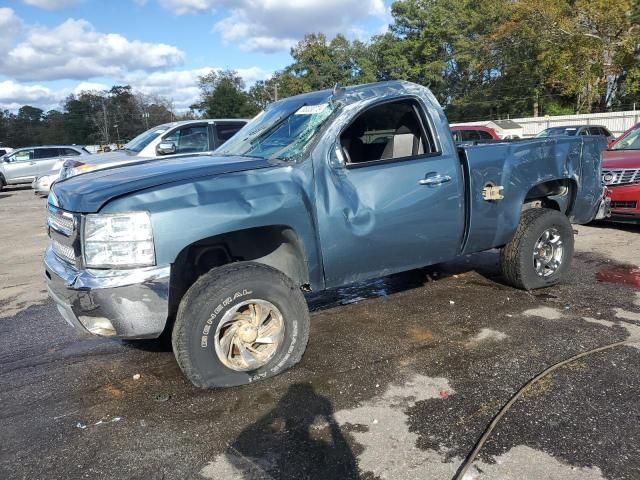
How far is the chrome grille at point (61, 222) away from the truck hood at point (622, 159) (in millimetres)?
7834

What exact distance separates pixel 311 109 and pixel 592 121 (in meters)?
35.7

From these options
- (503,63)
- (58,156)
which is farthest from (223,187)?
(503,63)

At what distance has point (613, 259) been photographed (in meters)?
6.70

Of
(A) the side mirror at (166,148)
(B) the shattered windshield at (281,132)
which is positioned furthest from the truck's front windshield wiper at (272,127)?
(A) the side mirror at (166,148)

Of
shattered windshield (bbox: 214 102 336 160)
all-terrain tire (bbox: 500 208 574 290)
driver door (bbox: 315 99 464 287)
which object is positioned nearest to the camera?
driver door (bbox: 315 99 464 287)

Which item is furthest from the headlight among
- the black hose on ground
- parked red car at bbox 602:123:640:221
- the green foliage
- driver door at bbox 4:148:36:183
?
the green foliage

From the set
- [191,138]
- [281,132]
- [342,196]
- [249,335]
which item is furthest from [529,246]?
[191,138]

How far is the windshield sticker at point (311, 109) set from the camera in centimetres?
408

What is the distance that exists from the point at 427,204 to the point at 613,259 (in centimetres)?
383

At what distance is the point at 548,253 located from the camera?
17.8 feet

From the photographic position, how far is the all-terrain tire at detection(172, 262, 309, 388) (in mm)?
3301

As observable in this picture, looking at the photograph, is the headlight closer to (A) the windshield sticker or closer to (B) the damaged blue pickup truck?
(B) the damaged blue pickup truck

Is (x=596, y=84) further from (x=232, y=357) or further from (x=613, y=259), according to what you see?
(x=232, y=357)

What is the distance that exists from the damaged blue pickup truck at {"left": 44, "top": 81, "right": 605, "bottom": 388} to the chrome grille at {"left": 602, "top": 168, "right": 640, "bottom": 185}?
3.78 meters
